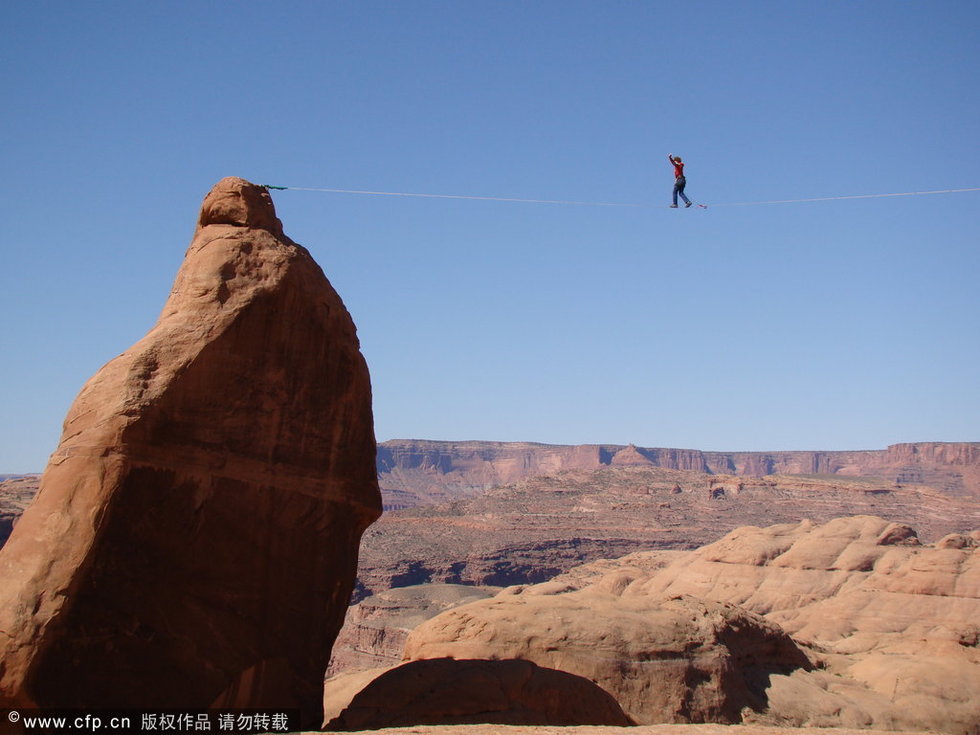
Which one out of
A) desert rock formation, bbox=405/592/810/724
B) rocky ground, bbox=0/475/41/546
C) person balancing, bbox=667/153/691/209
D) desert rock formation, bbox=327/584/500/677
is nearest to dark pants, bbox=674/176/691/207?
person balancing, bbox=667/153/691/209

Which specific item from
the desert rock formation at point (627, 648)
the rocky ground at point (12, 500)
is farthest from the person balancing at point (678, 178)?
the rocky ground at point (12, 500)

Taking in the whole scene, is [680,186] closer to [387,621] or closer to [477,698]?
[477,698]

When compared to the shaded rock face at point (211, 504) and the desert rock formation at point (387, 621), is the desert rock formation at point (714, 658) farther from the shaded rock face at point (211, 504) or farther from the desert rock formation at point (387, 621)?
the desert rock formation at point (387, 621)

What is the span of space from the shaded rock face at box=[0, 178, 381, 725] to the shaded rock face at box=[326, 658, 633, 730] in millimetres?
1967

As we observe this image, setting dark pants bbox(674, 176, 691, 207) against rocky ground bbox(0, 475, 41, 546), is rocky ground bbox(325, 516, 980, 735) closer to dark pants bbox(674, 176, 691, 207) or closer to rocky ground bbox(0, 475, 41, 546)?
dark pants bbox(674, 176, 691, 207)

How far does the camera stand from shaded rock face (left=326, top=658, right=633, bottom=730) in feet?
56.3

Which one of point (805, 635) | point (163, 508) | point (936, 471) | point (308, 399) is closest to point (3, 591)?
point (163, 508)

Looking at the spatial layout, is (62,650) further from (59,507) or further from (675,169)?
(675,169)

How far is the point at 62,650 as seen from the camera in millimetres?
12195

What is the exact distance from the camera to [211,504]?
14.4m

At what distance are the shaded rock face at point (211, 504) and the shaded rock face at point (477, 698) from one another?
197 centimetres

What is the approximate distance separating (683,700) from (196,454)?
40.8ft

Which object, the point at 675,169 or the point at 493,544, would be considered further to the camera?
the point at 493,544

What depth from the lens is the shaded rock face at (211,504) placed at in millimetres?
12594
